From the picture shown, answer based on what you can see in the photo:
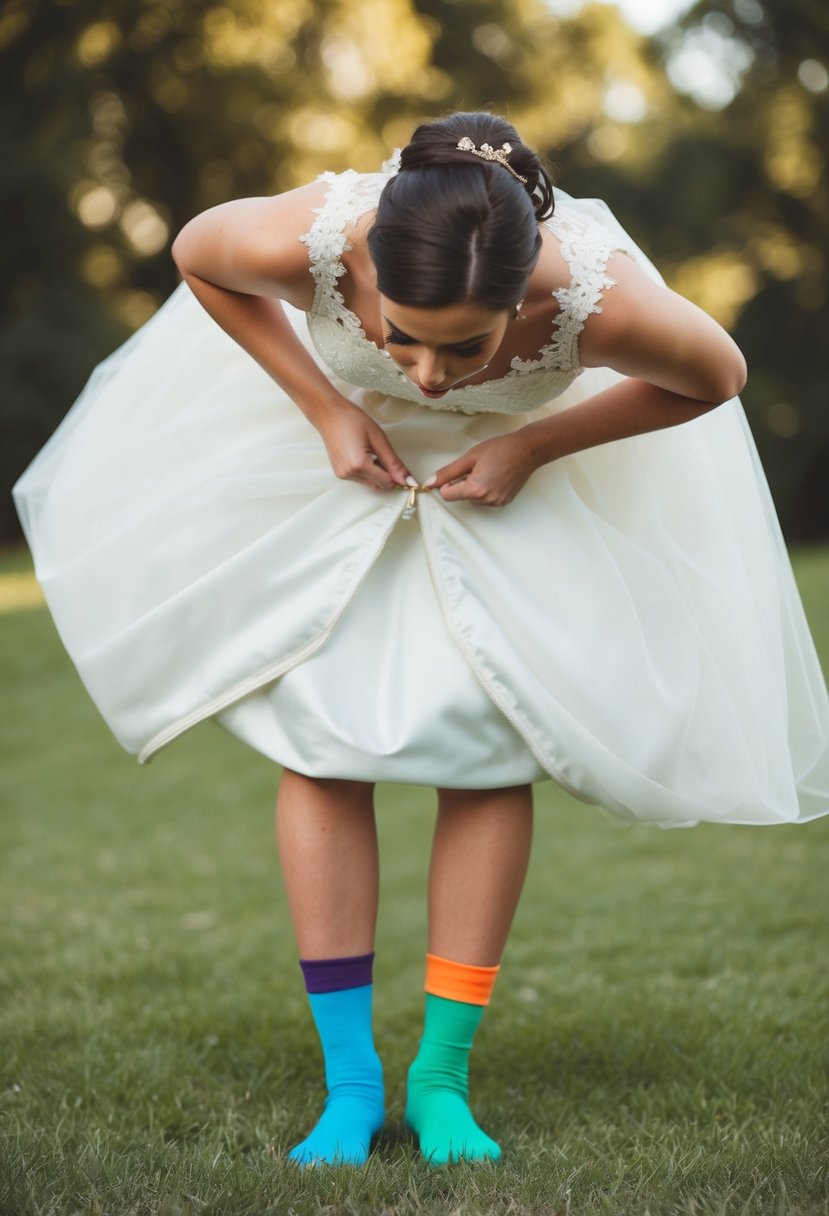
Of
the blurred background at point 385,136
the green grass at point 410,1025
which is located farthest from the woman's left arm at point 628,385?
the blurred background at point 385,136

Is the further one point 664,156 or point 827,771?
point 664,156

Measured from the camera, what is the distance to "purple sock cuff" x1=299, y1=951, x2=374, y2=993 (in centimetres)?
246

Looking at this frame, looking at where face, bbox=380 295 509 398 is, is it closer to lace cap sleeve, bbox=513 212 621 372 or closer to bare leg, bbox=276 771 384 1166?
lace cap sleeve, bbox=513 212 621 372

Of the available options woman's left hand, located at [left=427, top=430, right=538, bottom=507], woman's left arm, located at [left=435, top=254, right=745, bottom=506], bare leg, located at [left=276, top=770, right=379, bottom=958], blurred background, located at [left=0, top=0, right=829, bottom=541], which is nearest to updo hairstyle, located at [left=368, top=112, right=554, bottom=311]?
woman's left arm, located at [left=435, top=254, right=745, bottom=506]

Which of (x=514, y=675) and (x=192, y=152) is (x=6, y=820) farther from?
(x=192, y=152)

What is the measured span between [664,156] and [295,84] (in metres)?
7.38

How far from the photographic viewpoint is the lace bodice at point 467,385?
2.38 meters

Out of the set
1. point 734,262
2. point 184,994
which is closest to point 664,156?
point 734,262

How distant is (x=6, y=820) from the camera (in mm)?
5922

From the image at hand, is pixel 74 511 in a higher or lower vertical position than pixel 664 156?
higher

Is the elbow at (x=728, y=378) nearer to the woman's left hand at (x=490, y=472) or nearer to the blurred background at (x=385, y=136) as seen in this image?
the woman's left hand at (x=490, y=472)

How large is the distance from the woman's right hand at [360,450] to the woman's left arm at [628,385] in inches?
4.0

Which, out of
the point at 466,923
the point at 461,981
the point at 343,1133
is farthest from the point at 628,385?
the point at 343,1133

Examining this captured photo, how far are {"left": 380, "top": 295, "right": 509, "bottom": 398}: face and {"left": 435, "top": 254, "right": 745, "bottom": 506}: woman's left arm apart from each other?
220 millimetres
